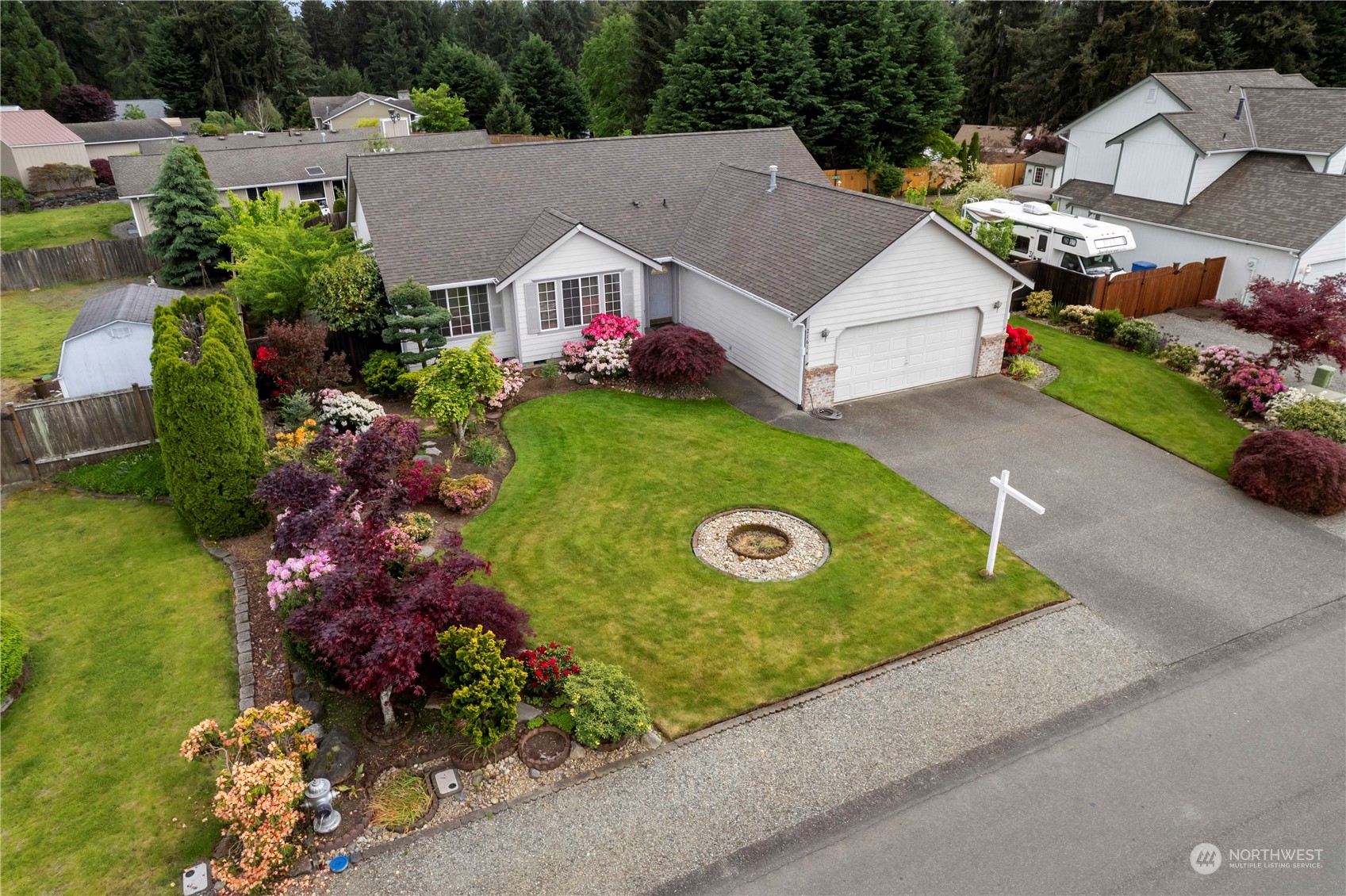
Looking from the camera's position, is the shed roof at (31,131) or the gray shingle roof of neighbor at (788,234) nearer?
the gray shingle roof of neighbor at (788,234)

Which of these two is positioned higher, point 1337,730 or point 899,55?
point 899,55

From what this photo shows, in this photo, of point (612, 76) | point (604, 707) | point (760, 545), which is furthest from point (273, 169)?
point (604, 707)

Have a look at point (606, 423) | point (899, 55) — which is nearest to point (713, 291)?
point (606, 423)

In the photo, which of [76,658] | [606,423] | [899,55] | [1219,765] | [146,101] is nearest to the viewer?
[1219,765]

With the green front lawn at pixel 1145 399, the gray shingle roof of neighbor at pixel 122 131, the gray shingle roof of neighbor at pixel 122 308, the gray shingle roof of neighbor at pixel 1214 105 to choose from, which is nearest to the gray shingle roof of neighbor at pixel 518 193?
the gray shingle roof of neighbor at pixel 122 308

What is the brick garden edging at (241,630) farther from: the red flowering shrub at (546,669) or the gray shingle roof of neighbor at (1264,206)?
the gray shingle roof of neighbor at (1264,206)

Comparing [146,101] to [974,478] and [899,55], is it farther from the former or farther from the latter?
[974,478]
